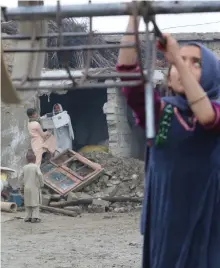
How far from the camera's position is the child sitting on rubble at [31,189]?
1020 cm

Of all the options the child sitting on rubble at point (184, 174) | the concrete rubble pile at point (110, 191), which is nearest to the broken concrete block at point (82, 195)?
the concrete rubble pile at point (110, 191)

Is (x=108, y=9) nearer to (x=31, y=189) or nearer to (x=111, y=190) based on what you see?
(x=31, y=189)

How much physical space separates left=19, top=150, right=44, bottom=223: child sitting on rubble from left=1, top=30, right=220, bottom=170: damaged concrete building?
936 millimetres

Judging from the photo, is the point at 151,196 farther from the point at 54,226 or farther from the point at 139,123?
the point at 54,226

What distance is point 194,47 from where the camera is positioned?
109 inches

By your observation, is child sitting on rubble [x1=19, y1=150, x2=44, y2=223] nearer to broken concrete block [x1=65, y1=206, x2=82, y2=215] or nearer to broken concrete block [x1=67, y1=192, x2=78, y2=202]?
broken concrete block [x1=65, y1=206, x2=82, y2=215]

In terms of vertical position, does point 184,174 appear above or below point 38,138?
below

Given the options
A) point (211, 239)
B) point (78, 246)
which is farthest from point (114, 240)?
point (211, 239)

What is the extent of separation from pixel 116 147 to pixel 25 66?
1149 centimetres

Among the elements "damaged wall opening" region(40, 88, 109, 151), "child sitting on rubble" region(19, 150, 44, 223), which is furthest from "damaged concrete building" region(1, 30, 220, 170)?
"child sitting on rubble" region(19, 150, 44, 223)

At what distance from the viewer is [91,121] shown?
53.3 ft

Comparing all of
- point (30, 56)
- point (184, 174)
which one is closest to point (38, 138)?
point (184, 174)

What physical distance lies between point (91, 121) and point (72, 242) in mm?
8091

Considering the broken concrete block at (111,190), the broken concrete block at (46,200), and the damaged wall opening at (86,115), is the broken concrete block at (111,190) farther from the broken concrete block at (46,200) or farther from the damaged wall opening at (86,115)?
the damaged wall opening at (86,115)
